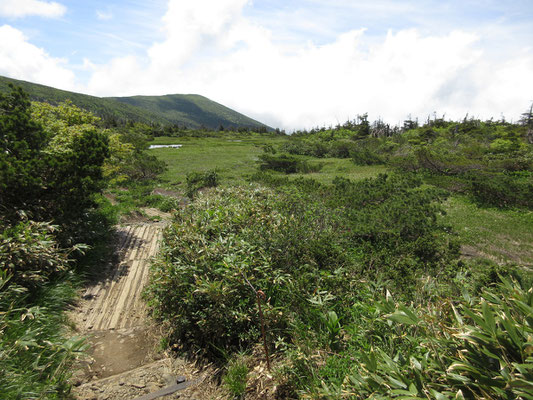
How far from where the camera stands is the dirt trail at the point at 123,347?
3797 mm

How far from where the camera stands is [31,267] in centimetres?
494

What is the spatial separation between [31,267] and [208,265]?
11.2ft

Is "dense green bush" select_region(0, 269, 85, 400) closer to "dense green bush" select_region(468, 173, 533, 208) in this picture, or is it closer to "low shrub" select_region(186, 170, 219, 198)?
"low shrub" select_region(186, 170, 219, 198)

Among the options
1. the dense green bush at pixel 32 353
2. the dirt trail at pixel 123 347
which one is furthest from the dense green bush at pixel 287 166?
the dense green bush at pixel 32 353

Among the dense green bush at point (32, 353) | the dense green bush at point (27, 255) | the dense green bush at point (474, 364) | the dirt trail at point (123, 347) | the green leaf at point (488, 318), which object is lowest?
the dirt trail at point (123, 347)

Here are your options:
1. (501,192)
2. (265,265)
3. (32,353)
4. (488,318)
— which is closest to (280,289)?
(265,265)

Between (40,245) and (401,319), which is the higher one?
(401,319)

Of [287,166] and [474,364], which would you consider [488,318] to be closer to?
[474,364]

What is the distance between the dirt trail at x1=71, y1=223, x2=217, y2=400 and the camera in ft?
12.5

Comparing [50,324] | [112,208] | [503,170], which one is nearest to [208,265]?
[50,324]

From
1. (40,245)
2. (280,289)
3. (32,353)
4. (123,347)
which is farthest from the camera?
(40,245)

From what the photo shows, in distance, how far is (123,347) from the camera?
186 inches

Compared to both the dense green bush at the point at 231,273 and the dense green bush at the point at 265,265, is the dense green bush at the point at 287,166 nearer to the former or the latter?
the dense green bush at the point at 265,265

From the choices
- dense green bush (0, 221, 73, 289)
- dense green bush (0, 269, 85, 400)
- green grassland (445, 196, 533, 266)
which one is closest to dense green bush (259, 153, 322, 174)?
green grassland (445, 196, 533, 266)
